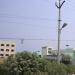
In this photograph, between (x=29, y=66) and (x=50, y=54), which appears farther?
(x=50, y=54)

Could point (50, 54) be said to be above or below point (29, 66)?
above

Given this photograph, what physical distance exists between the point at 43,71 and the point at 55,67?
1.85 metres

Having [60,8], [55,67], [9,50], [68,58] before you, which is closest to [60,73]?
[55,67]

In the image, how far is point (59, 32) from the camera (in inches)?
1439

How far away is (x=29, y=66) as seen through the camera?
2830 cm

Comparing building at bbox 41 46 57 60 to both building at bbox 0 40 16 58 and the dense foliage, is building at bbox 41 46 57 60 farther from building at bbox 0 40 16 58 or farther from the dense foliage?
the dense foliage

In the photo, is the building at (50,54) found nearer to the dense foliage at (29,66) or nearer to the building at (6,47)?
the building at (6,47)

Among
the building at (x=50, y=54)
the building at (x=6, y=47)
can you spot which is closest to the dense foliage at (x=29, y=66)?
the building at (x=50, y=54)

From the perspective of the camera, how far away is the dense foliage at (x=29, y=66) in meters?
28.2

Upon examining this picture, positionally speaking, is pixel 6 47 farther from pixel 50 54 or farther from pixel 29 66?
pixel 29 66

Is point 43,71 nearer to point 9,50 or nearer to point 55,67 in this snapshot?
point 55,67

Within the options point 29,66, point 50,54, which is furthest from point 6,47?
point 29,66

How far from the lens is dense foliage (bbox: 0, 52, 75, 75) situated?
28.2 m

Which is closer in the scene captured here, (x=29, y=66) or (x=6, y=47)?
(x=29, y=66)
